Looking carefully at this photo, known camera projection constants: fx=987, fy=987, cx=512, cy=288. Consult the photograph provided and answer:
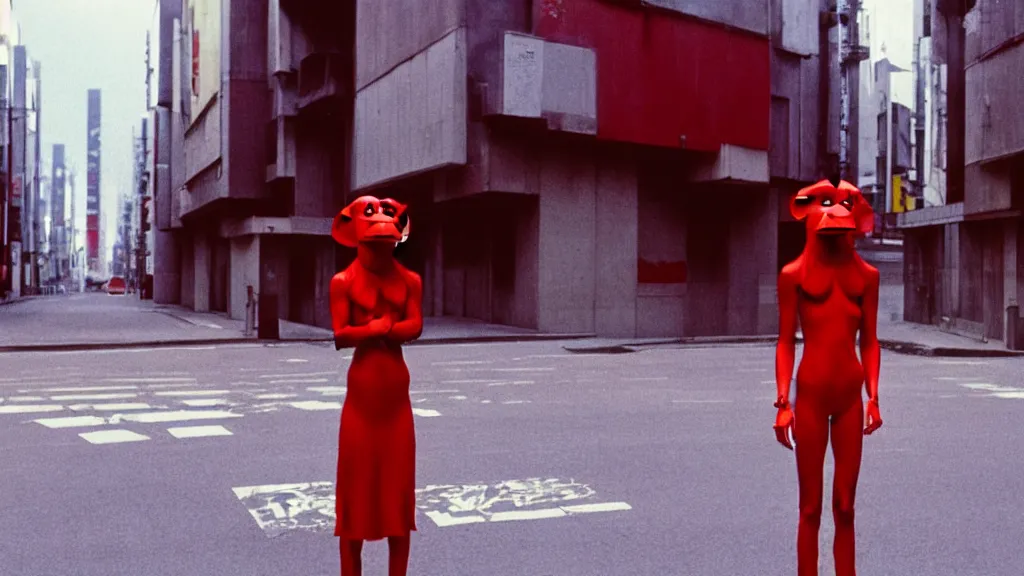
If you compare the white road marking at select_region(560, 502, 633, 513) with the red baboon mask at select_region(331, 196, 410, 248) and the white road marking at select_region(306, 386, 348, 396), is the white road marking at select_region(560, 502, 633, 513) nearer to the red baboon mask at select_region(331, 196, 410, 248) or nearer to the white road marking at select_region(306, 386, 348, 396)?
the red baboon mask at select_region(331, 196, 410, 248)

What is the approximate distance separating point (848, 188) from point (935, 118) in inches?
1261

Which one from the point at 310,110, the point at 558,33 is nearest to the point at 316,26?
the point at 310,110

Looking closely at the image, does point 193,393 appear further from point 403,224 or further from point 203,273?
point 203,273

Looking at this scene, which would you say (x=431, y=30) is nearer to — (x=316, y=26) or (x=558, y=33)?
(x=558, y=33)

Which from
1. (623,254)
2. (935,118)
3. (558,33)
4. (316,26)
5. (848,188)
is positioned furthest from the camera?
(316,26)

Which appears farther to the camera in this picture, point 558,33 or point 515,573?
point 558,33

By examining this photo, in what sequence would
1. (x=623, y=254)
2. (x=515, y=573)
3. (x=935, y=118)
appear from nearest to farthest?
(x=515, y=573), (x=623, y=254), (x=935, y=118)

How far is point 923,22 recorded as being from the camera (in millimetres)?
34688

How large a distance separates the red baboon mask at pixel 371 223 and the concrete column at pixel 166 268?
6386cm

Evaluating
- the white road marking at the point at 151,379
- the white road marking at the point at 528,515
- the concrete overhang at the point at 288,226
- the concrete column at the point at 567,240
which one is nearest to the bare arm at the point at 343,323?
the white road marking at the point at 528,515

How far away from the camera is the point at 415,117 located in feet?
94.9

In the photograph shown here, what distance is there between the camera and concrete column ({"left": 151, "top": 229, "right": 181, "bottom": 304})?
212 feet

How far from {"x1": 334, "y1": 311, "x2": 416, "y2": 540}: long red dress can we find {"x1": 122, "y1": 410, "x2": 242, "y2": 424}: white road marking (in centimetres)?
735

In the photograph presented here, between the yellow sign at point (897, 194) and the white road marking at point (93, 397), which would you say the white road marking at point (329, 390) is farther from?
the yellow sign at point (897, 194)
